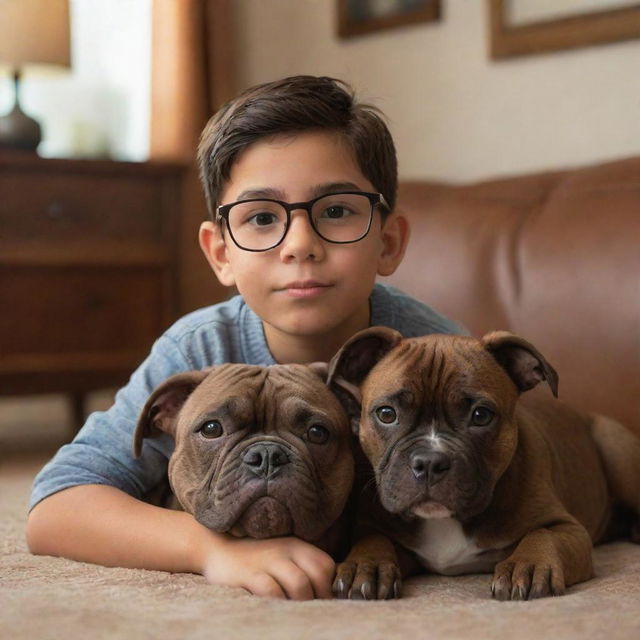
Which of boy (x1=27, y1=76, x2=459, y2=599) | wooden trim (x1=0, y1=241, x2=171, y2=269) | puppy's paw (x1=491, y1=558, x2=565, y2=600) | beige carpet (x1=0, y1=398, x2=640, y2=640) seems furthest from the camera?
wooden trim (x1=0, y1=241, x2=171, y2=269)

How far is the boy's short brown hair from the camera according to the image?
2.26 metres

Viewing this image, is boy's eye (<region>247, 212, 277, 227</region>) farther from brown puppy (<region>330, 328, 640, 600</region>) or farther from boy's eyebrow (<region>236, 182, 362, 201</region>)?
brown puppy (<region>330, 328, 640, 600</region>)

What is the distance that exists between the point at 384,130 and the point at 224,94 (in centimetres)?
241

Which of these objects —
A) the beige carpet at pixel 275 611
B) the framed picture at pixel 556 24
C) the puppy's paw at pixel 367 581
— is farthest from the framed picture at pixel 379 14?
the puppy's paw at pixel 367 581

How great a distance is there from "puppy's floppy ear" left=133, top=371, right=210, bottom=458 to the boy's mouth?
0.26 meters

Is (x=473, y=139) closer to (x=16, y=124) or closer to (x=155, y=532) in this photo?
(x=16, y=124)

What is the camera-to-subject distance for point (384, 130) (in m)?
2.42

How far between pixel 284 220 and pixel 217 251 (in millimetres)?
343

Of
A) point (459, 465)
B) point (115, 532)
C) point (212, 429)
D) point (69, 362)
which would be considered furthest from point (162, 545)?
point (69, 362)

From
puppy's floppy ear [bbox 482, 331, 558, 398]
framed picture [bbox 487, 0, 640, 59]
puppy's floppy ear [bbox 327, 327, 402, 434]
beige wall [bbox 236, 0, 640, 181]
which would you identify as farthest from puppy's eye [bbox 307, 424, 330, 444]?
framed picture [bbox 487, 0, 640, 59]

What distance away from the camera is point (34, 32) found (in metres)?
4.05

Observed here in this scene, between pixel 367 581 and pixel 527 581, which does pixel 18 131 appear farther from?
pixel 527 581

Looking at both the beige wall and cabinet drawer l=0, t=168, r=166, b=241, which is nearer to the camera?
the beige wall

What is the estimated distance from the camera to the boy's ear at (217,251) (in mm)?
2457
